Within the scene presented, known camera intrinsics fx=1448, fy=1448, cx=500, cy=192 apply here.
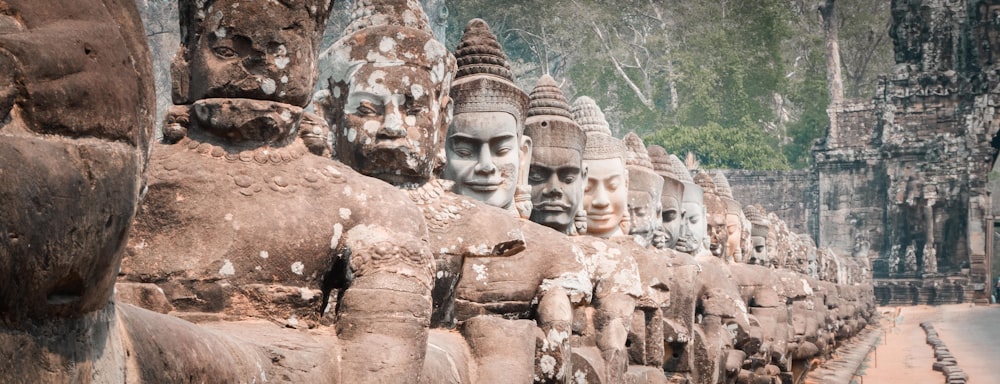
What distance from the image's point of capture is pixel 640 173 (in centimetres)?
1023

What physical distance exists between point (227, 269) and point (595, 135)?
5323 millimetres

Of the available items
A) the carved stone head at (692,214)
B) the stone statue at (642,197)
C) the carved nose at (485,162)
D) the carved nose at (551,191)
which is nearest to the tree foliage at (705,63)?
the carved stone head at (692,214)

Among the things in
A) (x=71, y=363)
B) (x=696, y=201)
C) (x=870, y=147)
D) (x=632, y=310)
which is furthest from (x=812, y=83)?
(x=71, y=363)

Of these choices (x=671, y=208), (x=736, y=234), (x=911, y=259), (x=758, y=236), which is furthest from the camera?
(x=911, y=259)

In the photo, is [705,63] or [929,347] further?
[705,63]

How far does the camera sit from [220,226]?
404 centimetres

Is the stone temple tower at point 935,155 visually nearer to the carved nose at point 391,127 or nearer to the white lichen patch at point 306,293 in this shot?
the carved nose at point 391,127

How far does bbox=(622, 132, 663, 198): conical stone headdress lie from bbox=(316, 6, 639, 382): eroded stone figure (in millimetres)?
3922

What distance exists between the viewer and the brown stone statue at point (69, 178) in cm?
237

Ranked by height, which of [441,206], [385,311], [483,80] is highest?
[483,80]

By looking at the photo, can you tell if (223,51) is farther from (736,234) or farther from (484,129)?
(736,234)

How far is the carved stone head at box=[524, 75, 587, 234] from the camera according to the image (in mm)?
7652

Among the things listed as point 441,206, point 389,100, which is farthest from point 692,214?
point 389,100

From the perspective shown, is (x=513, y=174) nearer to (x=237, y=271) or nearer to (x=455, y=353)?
(x=455, y=353)
